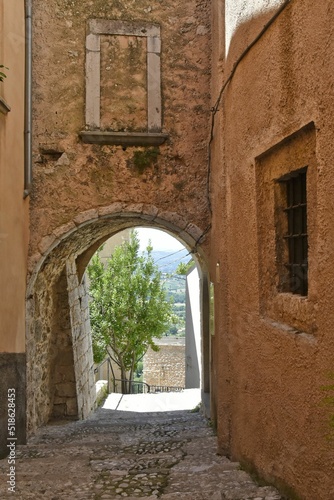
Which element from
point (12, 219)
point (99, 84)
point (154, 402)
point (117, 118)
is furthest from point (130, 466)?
point (154, 402)

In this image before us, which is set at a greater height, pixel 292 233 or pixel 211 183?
pixel 211 183

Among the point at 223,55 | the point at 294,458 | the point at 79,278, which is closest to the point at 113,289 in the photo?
the point at 79,278

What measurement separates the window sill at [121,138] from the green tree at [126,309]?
1273 centimetres

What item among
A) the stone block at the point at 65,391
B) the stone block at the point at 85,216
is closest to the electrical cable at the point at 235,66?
the stone block at the point at 85,216

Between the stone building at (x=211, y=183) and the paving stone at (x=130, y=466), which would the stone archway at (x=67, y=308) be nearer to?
the stone building at (x=211, y=183)

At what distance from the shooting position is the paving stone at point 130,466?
3506mm

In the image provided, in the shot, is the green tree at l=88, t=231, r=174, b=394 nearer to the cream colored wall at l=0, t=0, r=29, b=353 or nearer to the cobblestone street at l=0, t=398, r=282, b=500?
the cobblestone street at l=0, t=398, r=282, b=500

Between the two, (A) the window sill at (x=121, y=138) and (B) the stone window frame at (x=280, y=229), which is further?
(A) the window sill at (x=121, y=138)

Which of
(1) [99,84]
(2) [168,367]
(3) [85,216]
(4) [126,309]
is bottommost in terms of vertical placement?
(2) [168,367]

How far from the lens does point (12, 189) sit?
18.2 feet

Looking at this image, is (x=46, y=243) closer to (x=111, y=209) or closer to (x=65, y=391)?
(x=111, y=209)

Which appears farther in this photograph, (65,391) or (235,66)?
(65,391)

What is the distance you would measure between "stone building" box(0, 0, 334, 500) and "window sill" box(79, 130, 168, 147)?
0.02 m

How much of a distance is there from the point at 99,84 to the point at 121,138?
72cm
